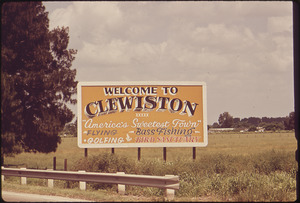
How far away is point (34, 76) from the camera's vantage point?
84.1 feet

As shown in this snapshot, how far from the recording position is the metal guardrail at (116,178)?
12.7 meters

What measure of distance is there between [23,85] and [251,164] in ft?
45.2

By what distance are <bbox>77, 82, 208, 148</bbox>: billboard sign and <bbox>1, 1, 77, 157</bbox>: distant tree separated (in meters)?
2.76

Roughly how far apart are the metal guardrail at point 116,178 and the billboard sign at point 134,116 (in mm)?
7511

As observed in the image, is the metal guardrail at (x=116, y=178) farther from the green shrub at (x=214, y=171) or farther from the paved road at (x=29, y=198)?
the paved road at (x=29, y=198)

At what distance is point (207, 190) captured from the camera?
15.1m

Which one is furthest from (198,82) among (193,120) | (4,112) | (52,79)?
(4,112)

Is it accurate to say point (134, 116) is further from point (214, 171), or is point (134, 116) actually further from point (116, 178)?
point (116, 178)

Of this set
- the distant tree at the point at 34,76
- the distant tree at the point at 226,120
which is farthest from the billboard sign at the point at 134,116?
the distant tree at the point at 226,120

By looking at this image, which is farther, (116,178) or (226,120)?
(226,120)

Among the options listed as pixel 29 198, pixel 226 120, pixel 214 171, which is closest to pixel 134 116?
pixel 214 171

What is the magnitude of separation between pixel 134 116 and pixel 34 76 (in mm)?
6405

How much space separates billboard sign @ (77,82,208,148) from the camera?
82.1 feet

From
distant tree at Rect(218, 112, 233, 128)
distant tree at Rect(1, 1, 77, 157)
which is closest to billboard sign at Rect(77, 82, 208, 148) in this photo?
distant tree at Rect(1, 1, 77, 157)
